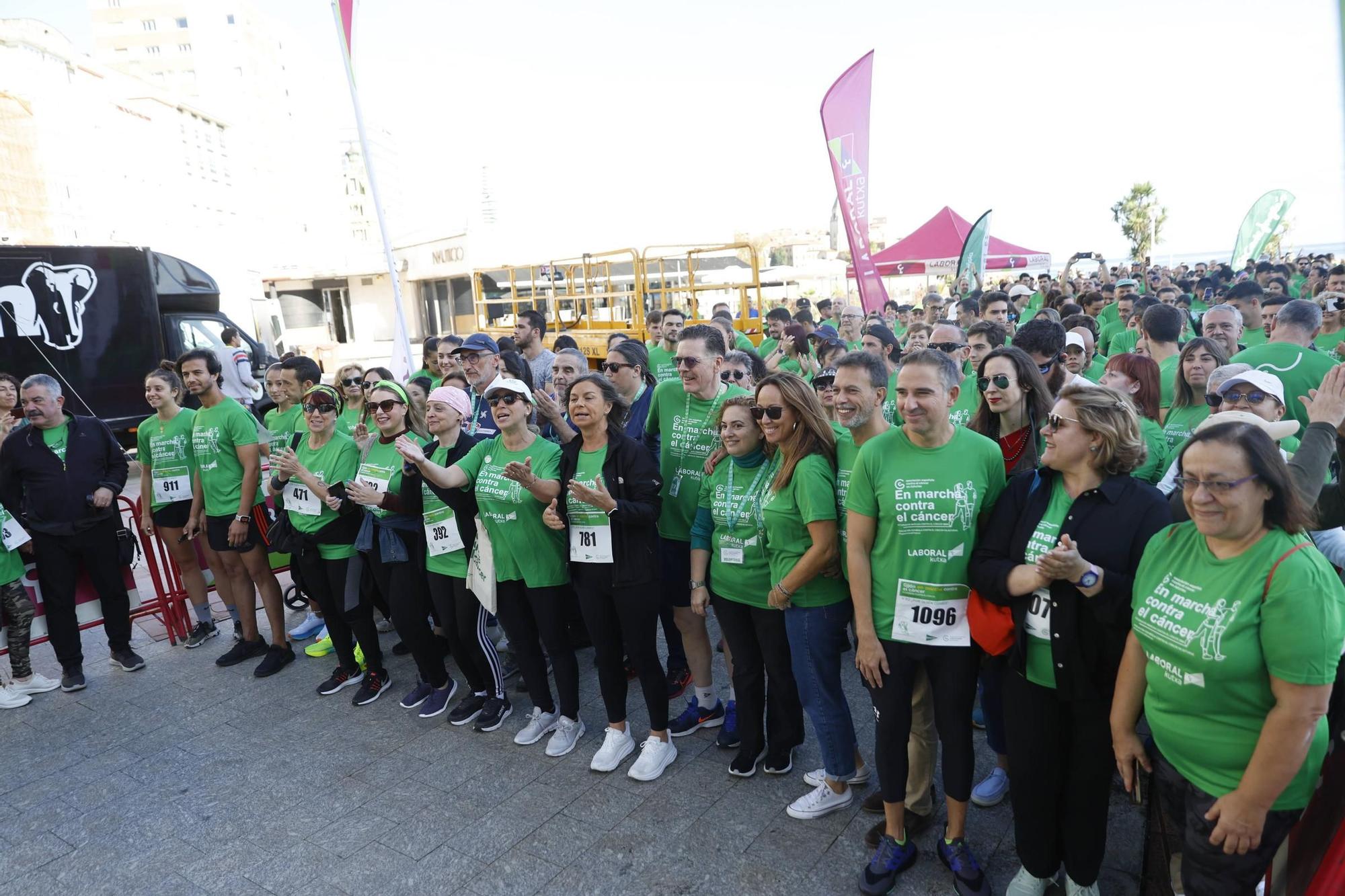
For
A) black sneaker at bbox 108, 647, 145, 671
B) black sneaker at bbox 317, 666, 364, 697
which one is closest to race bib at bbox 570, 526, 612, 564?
black sneaker at bbox 317, 666, 364, 697

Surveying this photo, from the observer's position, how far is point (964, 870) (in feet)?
9.20

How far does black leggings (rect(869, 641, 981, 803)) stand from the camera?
2762 mm

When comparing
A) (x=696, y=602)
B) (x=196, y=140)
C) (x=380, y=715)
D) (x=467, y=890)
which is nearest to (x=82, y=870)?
(x=380, y=715)

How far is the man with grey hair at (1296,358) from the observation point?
4.32 metres

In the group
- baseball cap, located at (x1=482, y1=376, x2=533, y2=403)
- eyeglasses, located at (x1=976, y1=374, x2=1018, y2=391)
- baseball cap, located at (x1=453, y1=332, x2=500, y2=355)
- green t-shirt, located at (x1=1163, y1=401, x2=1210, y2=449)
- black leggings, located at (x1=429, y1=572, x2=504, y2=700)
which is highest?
baseball cap, located at (x1=453, y1=332, x2=500, y2=355)

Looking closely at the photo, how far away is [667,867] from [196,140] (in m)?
36.0

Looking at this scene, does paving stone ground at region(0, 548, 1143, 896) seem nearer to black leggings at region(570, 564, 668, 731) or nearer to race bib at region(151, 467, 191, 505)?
black leggings at region(570, 564, 668, 731)

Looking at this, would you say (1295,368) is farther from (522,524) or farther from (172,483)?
(172,483)

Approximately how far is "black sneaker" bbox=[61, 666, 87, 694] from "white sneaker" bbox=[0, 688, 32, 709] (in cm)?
20

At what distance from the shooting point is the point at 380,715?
183 inches

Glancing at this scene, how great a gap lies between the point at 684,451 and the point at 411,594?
177 centimetres

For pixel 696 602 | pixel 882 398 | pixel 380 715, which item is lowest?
pixel 380 715

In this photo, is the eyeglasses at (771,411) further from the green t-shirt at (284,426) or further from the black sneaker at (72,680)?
the black sneaker at (72,680)

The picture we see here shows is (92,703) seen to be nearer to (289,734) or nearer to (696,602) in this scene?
(289,734)
